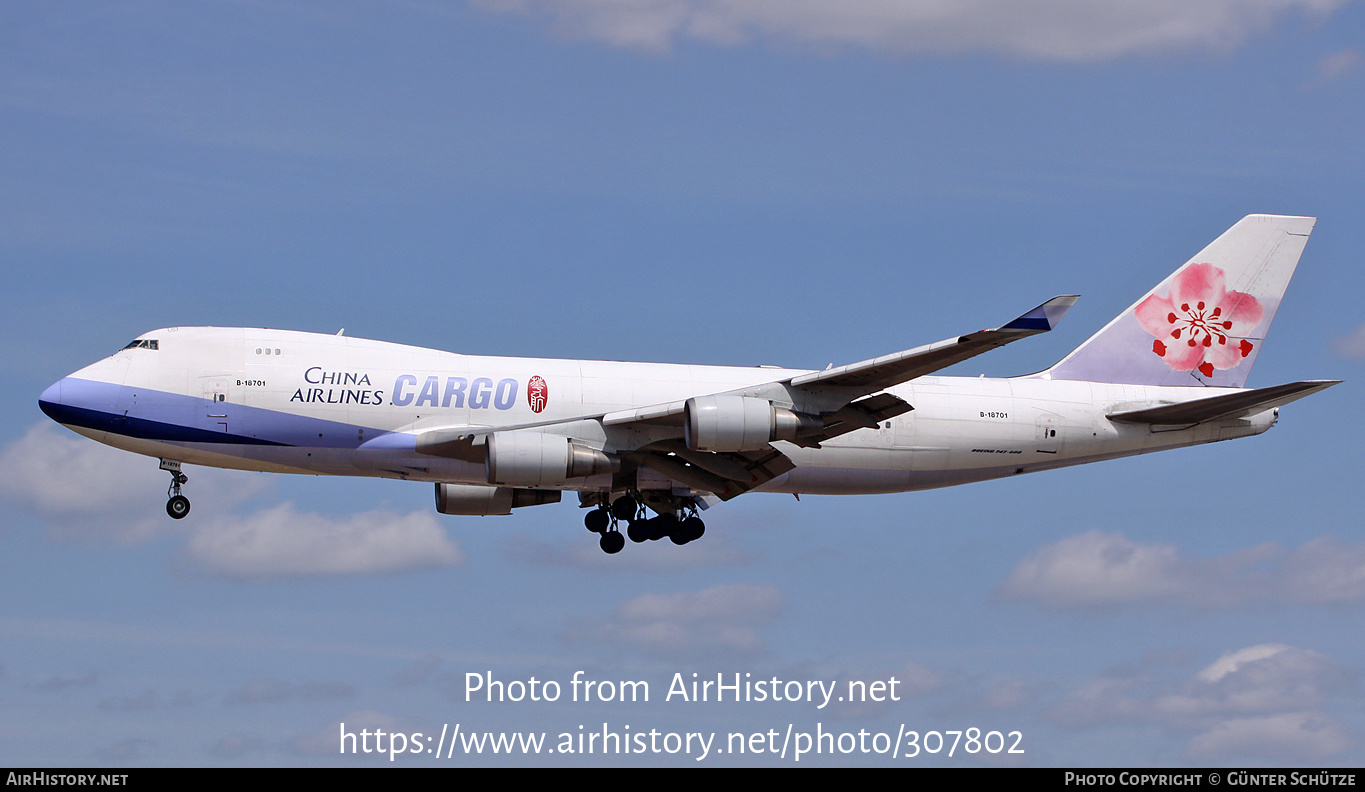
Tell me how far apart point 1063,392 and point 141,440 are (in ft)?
81.3

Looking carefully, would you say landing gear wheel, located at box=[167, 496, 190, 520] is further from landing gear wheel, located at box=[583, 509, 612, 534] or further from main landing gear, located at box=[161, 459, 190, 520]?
landing gear wheel, located at box=[583, 509, 612, 534]

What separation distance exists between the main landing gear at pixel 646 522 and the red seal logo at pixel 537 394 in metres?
4.26

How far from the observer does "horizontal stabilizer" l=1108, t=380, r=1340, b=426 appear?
39.5m

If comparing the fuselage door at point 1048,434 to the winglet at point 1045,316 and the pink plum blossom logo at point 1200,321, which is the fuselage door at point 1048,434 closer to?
the pink plum blossom logo at point 1200,321

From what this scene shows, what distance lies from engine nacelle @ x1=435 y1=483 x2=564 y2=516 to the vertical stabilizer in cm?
1511

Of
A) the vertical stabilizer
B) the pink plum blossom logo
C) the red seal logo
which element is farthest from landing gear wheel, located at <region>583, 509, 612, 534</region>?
the pink plum blossom logo

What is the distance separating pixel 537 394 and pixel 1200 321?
20591mm

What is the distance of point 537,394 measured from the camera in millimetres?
39719

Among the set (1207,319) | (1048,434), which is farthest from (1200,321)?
(1048,434)

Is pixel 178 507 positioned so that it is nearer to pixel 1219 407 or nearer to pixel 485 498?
pixel 485 498

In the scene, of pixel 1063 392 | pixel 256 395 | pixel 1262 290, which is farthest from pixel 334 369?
pixel 1262 290

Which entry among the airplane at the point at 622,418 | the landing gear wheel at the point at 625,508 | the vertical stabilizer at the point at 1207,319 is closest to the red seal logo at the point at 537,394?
the airplane at the point at 622,418

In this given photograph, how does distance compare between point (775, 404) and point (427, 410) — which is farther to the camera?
point (427, 410)

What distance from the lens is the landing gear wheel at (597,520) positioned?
43062mm
